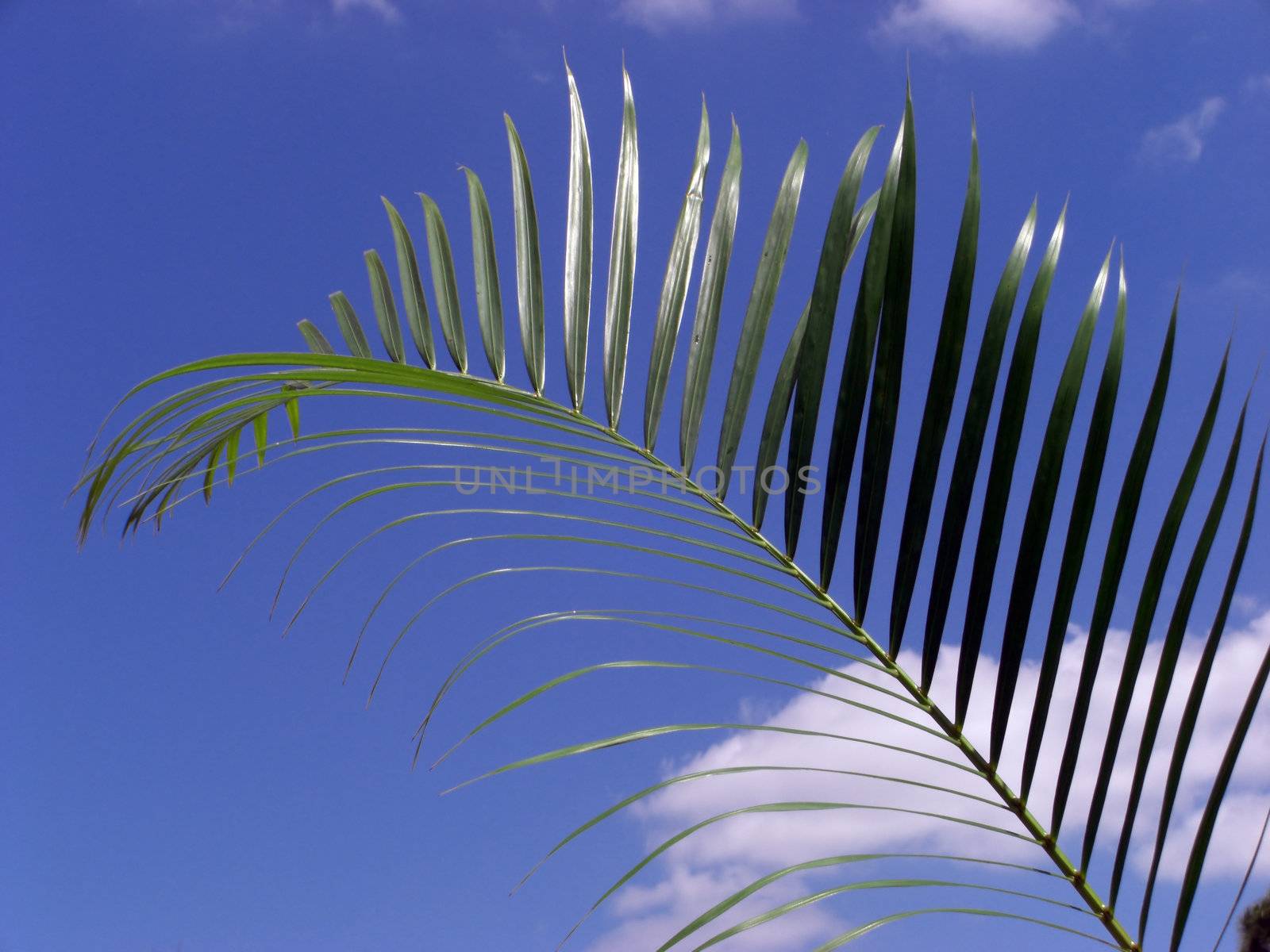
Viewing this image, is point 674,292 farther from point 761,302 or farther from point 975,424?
point 975,424

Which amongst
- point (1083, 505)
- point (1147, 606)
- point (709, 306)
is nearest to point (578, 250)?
point (709, 306)

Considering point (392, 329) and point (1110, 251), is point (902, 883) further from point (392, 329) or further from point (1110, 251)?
point (392, 329)

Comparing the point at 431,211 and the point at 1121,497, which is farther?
the point at 431,211

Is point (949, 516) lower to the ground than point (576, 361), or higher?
lower

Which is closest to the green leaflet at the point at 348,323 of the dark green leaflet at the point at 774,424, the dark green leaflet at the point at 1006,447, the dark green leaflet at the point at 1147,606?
the dark green leaflet at the point at 774,424

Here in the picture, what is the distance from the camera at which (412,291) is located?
182 cm

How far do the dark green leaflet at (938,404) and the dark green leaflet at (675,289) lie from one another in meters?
0.45

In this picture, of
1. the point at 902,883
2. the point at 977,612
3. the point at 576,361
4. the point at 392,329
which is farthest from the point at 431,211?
the point at 902,883

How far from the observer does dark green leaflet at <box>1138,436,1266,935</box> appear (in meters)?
1.02

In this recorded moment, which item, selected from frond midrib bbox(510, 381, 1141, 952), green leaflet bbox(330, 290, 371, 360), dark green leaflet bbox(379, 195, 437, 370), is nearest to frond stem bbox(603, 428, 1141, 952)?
frond midrib bbox(510, 381, 1141, 952)

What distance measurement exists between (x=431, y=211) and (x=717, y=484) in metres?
0.83

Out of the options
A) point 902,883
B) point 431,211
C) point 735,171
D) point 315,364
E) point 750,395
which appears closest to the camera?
point 902,883

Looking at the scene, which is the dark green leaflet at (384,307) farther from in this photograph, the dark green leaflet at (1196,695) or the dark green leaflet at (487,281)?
the dark green leaflet at (1196,695)

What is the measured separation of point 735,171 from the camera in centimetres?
156
